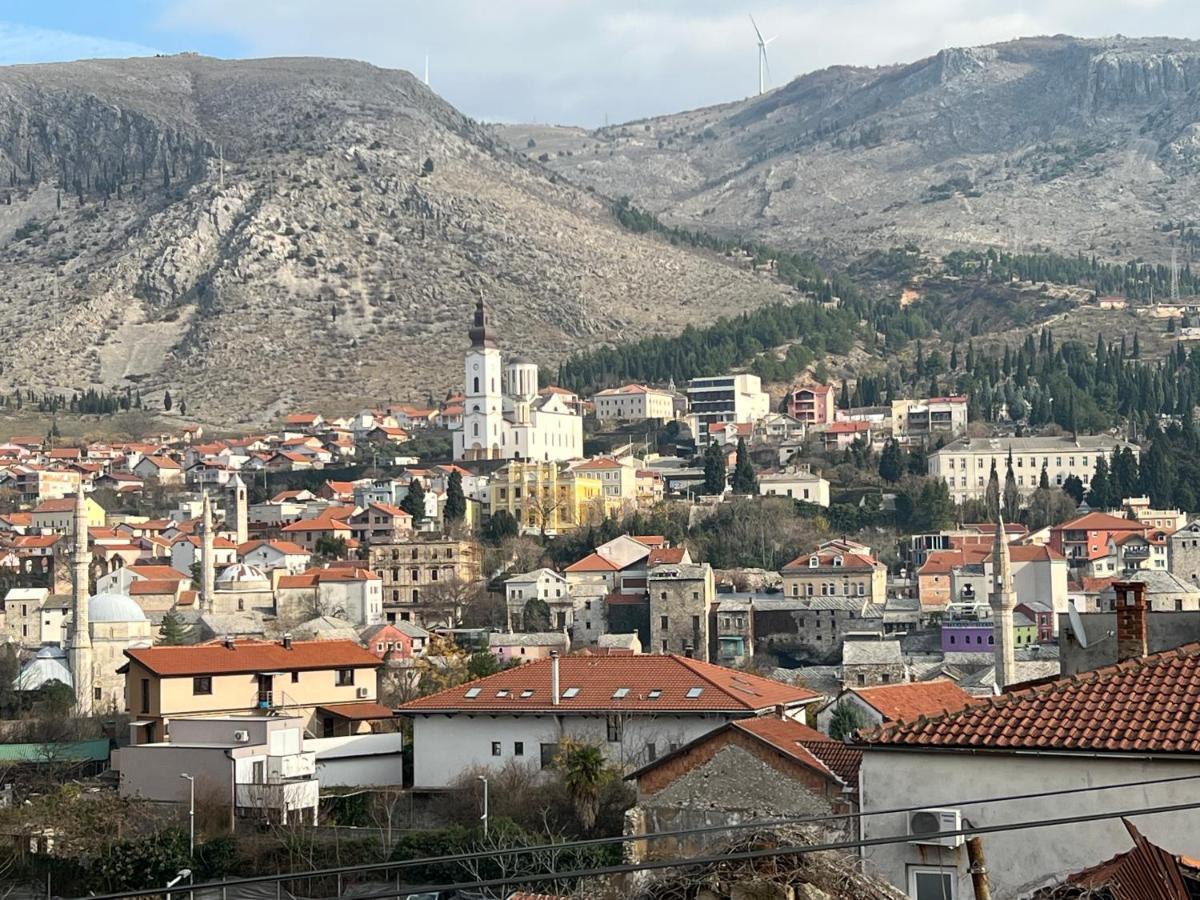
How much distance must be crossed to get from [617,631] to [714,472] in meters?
29.4

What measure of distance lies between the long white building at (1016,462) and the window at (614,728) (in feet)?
284

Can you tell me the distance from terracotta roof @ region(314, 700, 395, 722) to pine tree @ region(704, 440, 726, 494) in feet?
220

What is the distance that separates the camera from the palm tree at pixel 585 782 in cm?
3909

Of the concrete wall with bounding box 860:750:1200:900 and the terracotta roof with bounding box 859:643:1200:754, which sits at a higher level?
the terracotta roof with bounding box 859:643:1200:754

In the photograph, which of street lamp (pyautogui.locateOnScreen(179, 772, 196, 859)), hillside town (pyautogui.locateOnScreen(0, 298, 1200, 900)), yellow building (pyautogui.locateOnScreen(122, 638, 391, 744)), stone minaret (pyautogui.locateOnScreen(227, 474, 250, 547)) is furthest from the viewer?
stone minaret (pyautogui.locateOnScreen(227, 474, 250, 547))

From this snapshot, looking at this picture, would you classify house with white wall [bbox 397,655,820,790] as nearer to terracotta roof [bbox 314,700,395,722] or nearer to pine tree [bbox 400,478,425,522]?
terracotta roof [bbox 314,700,395,722]

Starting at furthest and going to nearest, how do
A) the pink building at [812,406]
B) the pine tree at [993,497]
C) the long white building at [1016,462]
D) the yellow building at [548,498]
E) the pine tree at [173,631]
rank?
the pink building at [812,406], the long white building at [1016,462], the pine tree at [993,497], the yellow building at [548,498], the pine tree at [173,631]

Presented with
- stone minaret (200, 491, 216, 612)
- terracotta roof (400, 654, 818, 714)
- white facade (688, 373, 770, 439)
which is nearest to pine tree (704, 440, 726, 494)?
white facade (688, 373, 770, 439)

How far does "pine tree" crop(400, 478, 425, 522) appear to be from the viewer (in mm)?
115750

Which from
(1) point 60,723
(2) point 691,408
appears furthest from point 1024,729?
(2) point 691,408

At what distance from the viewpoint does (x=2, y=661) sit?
260 ft

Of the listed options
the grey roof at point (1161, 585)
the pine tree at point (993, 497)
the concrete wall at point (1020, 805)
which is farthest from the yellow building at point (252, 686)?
the pine tree at point (993, 497)

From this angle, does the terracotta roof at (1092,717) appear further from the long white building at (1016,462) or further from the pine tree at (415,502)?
the long white building at (1016,462)

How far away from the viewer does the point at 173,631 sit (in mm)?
80938
